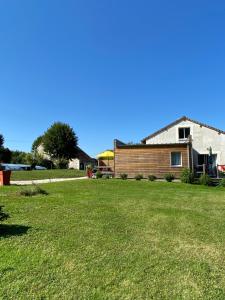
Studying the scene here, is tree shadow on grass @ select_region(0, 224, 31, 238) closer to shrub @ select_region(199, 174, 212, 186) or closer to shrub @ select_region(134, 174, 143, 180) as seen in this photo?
shrub @ select_region(199, 174, 212, 186)

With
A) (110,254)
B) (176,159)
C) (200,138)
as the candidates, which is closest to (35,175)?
(176,159)

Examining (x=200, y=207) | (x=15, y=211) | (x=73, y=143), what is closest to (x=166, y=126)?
(x=200, y=207)

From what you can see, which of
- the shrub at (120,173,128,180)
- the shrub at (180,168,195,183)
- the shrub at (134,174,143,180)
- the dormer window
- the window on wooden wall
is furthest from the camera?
the dormer window

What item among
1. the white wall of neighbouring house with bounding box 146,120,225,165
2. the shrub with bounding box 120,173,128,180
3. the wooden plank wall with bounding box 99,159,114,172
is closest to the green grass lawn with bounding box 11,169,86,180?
the wooden plank wall with bounding box 99,159,114,172

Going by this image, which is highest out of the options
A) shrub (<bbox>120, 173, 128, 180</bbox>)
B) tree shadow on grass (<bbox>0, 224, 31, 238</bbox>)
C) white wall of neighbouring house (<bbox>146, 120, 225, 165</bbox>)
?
white wall of neighbouring house (<bbox>146, 120, 225, 165</bbox>)

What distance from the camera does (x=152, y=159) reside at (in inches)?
1037

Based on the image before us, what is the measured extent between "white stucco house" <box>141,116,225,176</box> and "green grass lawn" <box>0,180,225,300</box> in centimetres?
2035

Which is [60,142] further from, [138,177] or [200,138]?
[138,177]

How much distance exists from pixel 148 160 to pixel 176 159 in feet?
7.84

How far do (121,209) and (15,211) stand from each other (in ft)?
11.0

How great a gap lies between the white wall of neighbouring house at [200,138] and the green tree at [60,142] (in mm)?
34297

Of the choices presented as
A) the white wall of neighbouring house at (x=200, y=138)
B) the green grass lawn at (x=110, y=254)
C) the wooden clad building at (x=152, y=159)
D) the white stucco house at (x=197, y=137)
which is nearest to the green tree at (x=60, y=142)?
the white stucco house at (x=197, y=137)

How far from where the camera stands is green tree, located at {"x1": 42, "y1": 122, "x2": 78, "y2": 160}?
2470 inches

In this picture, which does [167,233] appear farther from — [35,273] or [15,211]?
[15,211]
